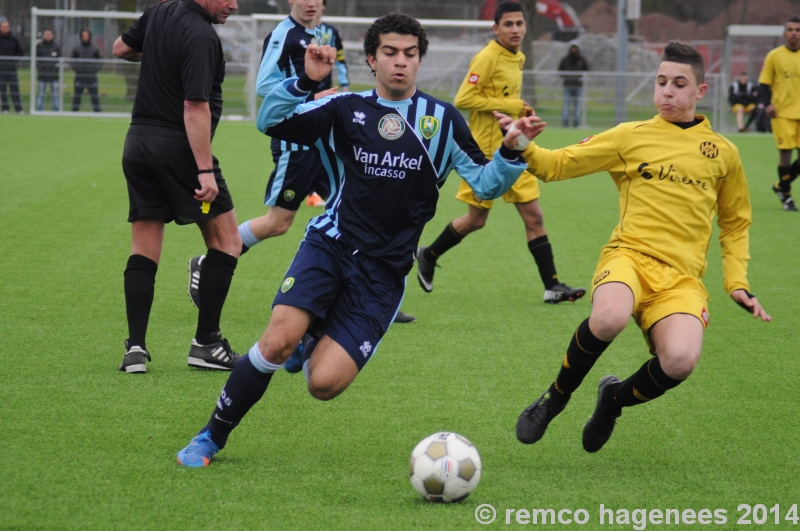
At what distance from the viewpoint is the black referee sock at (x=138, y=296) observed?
493 centimetres

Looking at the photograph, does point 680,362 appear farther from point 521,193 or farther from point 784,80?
point 784,80

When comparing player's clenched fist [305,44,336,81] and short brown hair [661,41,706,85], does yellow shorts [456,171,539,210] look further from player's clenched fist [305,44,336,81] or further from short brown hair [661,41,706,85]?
player's clenched fist [305,44,336,81]

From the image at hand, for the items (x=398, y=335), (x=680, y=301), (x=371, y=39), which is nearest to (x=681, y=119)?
(x=680, y=301)

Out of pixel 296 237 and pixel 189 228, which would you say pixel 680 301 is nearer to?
pixel 296 237

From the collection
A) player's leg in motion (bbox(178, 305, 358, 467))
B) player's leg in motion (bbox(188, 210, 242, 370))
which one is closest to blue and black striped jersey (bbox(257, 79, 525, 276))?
player's leg in motion (bbox(178, 305, 358, 467))

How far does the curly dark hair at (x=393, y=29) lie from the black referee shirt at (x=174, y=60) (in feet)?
3.61

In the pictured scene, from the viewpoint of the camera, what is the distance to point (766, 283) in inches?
300

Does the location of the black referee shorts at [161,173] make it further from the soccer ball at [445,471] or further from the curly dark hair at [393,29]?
the soccer ball at [445,471]

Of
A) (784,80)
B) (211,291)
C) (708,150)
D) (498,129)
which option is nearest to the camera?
(708,150)

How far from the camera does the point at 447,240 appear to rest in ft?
23.1

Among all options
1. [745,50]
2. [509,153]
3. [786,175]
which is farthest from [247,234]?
[745,50]

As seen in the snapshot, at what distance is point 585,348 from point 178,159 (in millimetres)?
2353

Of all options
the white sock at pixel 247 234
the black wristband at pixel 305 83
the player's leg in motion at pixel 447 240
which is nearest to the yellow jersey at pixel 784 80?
the player's leg in motion at pixel 447 240

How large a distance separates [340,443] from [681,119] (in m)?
2.04
